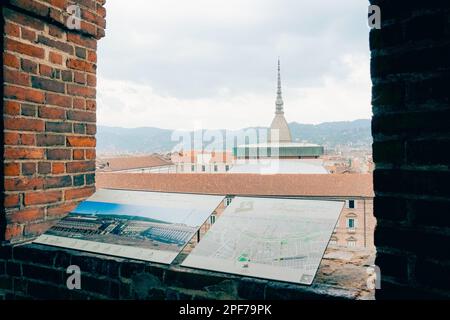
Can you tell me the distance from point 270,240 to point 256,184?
28672 millimetres

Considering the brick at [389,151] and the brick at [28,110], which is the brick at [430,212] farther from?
the brick at [28,110]

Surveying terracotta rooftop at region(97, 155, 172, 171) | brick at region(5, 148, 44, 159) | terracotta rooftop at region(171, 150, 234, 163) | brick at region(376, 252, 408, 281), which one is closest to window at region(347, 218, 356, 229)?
terracotta rooftop at region(97, 155, 172, 171)

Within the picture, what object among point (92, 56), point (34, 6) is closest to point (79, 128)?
point (92, 56)

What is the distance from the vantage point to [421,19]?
1.04 m

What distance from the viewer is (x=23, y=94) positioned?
6.26 feet

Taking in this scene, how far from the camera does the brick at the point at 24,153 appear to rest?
1.85 metres

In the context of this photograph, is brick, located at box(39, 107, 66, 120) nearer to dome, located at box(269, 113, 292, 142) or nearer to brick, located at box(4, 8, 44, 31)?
brick, located at box(4, 8, 44, 31)

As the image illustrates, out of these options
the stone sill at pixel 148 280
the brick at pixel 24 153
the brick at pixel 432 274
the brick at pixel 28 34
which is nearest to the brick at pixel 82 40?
the brick at pixel 28 34

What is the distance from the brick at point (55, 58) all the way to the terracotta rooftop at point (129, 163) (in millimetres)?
38086

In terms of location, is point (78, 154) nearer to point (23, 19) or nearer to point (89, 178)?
point (89, 178)

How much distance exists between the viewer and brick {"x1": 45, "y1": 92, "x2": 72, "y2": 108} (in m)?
2.04
